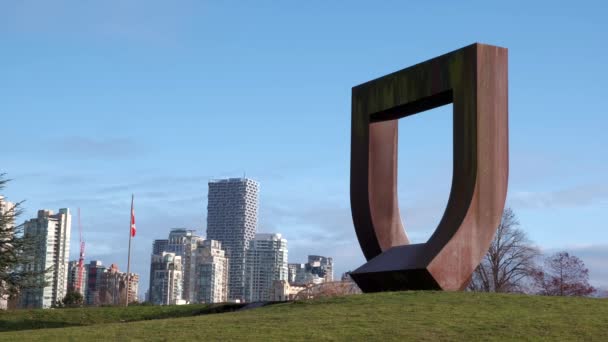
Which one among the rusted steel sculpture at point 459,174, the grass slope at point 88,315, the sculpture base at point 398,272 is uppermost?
the rusted steel sculpture at point 459,174

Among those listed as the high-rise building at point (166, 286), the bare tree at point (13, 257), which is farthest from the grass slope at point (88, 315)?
the high-rise building at point (166, 286)

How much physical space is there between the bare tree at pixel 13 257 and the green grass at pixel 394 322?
12069 millimetres

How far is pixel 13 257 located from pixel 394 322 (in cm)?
1764

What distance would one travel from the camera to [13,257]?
100.0 feet

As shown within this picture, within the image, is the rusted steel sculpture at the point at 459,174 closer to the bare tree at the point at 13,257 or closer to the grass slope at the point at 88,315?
the grass slope at the point at 88,315

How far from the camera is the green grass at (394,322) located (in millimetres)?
15586

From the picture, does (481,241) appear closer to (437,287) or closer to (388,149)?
(437,287)

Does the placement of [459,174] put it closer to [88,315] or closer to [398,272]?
[398,272]

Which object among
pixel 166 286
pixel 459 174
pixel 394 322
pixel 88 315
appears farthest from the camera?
pixel 166 286

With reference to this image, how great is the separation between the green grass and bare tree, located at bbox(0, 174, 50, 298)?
12069 mm

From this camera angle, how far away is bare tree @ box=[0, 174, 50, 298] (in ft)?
99.6

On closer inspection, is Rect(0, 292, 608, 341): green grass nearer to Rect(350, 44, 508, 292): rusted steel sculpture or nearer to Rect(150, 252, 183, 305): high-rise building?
Rect(350, 44, 508, 292): rusted steel sculpture

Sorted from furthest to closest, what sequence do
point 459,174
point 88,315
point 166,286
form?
point 166,286
point 88,315
point 459,174

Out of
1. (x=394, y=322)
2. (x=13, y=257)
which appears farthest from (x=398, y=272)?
(x=13, y=257)
